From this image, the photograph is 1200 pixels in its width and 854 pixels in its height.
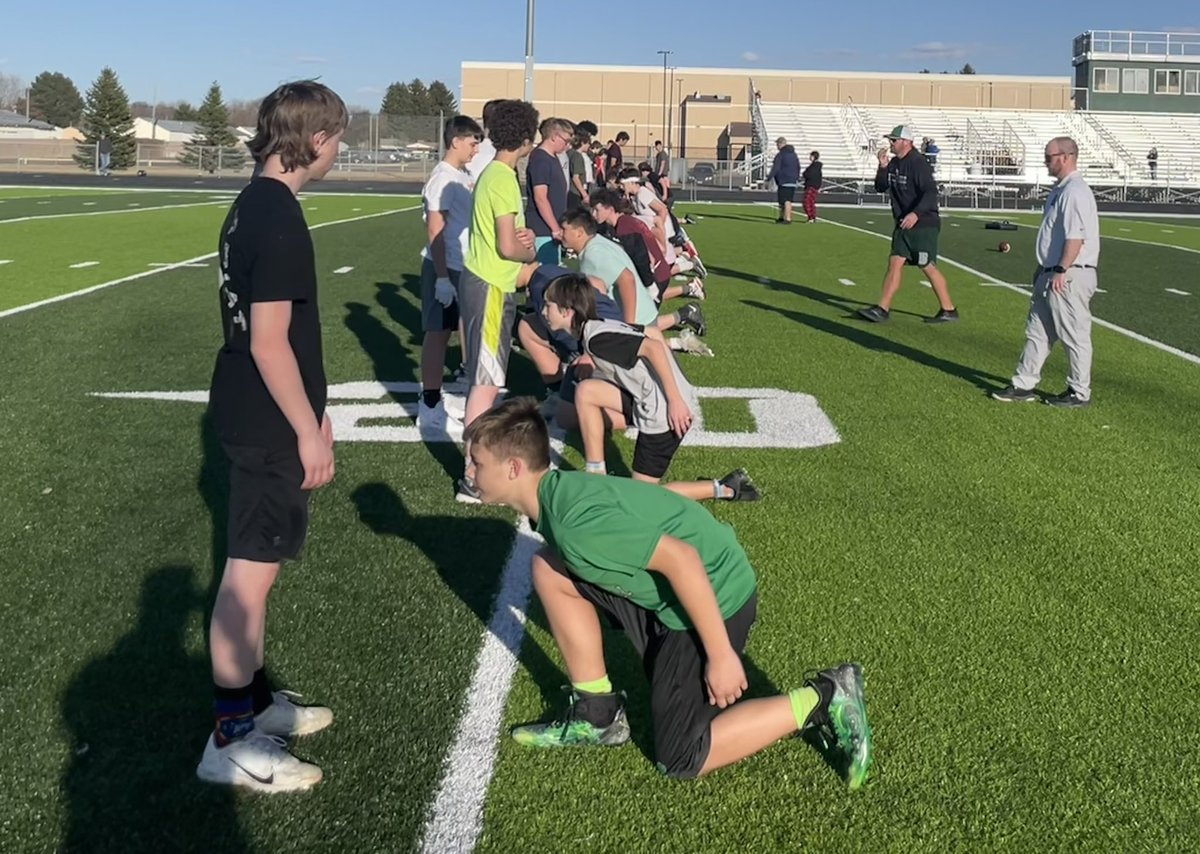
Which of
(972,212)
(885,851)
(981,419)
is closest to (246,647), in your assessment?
(885,851)

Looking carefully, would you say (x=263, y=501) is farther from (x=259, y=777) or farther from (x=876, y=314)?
(x=876, y=314)

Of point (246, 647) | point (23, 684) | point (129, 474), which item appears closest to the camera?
point (246, 647)

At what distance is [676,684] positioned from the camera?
307cm

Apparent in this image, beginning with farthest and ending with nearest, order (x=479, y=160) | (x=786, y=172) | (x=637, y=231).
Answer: (x=786, y=172) → (x=637, y=231) → (x=479, y=160)

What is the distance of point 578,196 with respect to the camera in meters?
13.8

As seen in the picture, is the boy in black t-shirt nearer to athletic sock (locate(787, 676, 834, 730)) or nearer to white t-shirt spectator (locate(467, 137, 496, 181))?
athletic sock (locate(787, 676, 834, 730))

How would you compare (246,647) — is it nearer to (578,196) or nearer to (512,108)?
(512,108)

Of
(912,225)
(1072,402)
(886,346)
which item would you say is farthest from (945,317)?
(1072,402)

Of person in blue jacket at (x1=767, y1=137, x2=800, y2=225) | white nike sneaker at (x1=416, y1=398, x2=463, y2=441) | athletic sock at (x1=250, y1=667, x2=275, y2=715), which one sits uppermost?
person in blue jacket at (x1=767, y1=137, x2=800, y2=225)

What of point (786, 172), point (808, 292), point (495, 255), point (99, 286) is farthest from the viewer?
point (786, 172)

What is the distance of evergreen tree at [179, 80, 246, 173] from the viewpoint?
2197 inches

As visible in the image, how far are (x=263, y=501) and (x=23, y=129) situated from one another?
101549mm

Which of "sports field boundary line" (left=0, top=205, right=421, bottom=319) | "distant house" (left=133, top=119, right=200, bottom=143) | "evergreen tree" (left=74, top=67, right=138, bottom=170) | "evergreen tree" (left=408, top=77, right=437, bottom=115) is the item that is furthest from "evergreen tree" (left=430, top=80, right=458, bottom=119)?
"sports field boundary line" (left=0, top=205, right=421, bottom=319)

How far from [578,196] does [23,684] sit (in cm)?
1101
